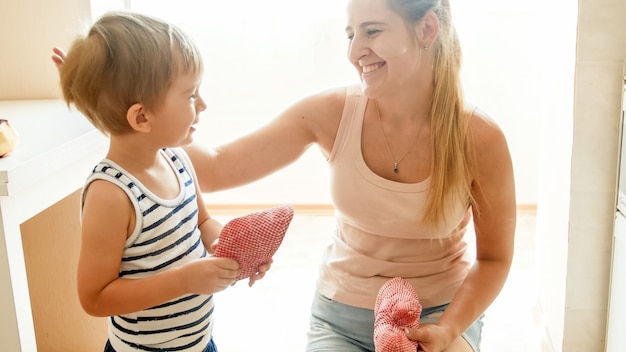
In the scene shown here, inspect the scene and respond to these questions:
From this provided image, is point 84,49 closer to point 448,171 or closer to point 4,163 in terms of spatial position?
point 4,163

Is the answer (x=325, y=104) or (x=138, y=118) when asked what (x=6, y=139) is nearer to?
(x=138, y=118)

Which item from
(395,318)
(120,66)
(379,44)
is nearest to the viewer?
(120,66)

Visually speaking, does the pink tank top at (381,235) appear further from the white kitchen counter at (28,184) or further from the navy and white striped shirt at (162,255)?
the white kitchen counter at (28,184)

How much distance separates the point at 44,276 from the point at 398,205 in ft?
2.95

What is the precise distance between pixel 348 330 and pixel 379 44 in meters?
0.53

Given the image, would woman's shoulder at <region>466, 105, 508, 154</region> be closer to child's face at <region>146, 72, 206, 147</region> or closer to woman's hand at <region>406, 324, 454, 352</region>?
woman's hand at <region>406, 324, 454, 352</region>

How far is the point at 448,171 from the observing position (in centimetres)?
127

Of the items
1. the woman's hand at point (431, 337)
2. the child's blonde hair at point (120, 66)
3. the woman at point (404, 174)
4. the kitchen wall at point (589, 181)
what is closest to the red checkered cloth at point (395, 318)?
the woman's hand at point (431, 337)

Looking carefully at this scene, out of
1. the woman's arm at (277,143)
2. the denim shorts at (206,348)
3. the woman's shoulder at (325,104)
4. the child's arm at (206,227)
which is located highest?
the woman's shoulder at (325,104)

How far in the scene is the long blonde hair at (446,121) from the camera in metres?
1.27

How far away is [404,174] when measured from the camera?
52.1 inches

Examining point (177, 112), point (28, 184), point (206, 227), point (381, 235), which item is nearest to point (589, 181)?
point (381, 235)

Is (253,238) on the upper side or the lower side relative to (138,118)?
lower

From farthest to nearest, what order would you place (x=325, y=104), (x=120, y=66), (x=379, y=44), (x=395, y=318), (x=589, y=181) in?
1. (x=589, y=181)
2. (x=325, y=104)
3. (x=379, y=44)
4. (x=395, y=318)
5. (x=120, y=66)
